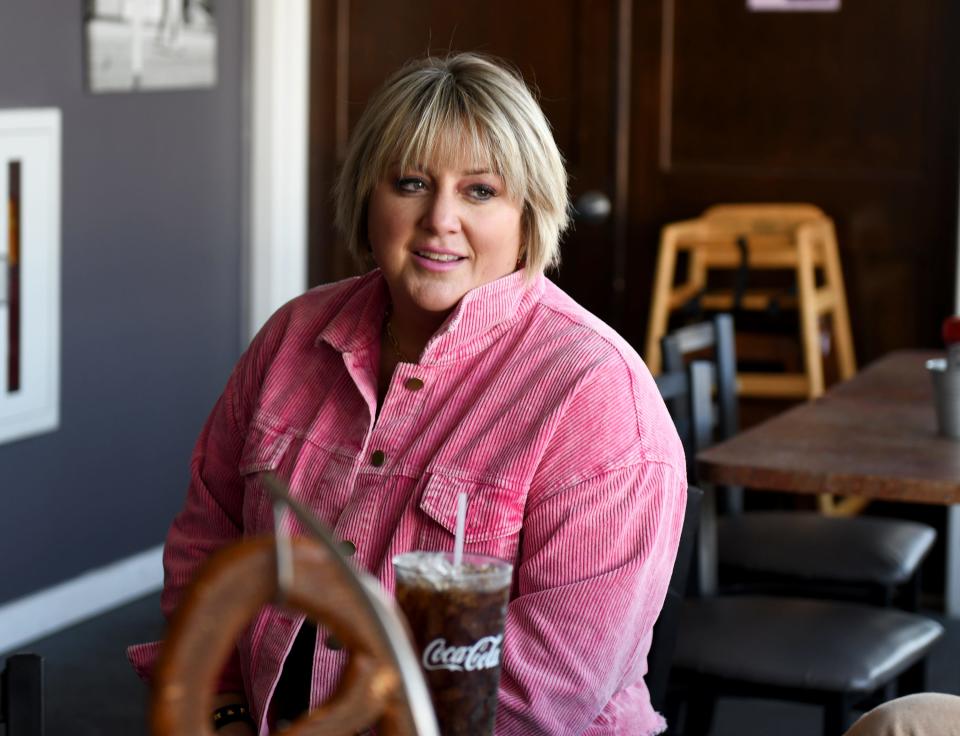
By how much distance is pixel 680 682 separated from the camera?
7.93ft

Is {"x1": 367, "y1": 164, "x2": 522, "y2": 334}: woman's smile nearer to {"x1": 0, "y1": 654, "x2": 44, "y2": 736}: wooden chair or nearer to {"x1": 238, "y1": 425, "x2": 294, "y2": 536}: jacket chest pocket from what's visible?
{"x1": 238, "y1": 425, "x2": 294, "y2": 536}: jacket chest pocket

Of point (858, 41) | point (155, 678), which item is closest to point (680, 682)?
point (155, 678)

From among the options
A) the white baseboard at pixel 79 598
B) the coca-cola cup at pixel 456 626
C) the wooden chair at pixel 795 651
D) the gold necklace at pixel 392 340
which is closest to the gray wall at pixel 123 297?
the white baseboard at pixel 79 598

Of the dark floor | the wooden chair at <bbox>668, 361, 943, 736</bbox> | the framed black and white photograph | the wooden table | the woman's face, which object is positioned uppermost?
the framed black and white photograph

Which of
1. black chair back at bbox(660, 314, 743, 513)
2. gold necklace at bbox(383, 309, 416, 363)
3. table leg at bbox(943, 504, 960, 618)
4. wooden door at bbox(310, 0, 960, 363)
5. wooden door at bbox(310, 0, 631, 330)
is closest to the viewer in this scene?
gold necklace at bbox(383, 309, 416, 363)

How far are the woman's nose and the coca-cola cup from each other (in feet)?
2.06

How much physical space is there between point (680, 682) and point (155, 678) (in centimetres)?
178

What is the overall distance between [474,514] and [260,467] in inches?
11.5

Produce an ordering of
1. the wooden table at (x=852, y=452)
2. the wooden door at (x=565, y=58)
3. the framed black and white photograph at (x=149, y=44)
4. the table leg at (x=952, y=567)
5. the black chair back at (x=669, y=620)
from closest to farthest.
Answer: the black chair back at (x=669, y=620), the wooden table at (x=852, y=452), the framed black and white photograph at (x=149, y=44), the table leg at (x=952, y=567), the wooden door at (x=565, y=58)

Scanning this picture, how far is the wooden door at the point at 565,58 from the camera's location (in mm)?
4441

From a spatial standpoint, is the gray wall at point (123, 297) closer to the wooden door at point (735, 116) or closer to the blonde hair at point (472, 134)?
the wooden door at point (735, 116)

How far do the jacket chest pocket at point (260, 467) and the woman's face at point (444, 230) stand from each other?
0.22 metres

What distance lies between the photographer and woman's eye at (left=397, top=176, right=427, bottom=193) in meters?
1.66

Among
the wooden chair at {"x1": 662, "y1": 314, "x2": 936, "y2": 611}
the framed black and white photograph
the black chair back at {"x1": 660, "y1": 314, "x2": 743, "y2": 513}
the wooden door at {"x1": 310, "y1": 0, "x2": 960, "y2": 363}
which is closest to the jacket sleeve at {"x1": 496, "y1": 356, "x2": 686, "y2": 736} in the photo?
the black chair back at {"x1": 660, "y1": 314, "x2": 743, "y2": 513}
